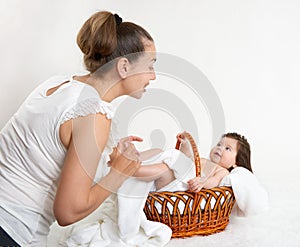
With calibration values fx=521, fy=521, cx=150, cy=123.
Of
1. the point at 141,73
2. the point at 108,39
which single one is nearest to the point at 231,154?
the point at 141,73

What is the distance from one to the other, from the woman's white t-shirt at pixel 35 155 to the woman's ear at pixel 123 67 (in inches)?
4.2

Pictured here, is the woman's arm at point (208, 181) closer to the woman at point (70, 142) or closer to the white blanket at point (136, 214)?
the white blanket at point (136, 214)

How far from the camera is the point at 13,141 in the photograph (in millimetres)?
1431

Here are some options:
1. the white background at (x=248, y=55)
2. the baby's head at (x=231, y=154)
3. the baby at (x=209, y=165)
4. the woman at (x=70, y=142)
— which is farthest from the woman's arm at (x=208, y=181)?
the white background at (x=248, y=55)

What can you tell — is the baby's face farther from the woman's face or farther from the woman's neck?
the woman's neck

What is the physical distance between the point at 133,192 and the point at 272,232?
55 centimetres

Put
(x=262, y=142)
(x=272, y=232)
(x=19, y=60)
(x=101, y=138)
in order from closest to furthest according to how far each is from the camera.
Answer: (x=101, y=138) < (x=272, y=232) < (x=19, y=60) < (x=262, y=142)

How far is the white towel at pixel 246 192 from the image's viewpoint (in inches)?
75.2

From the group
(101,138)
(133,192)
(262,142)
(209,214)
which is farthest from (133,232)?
(262,142)

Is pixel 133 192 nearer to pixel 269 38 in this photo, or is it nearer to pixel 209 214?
pixel 209 214

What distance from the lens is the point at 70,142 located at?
1345mm

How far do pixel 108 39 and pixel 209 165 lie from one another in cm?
82

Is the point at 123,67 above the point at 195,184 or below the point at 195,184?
above

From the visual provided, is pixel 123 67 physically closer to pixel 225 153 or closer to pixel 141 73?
pixel 141 73
